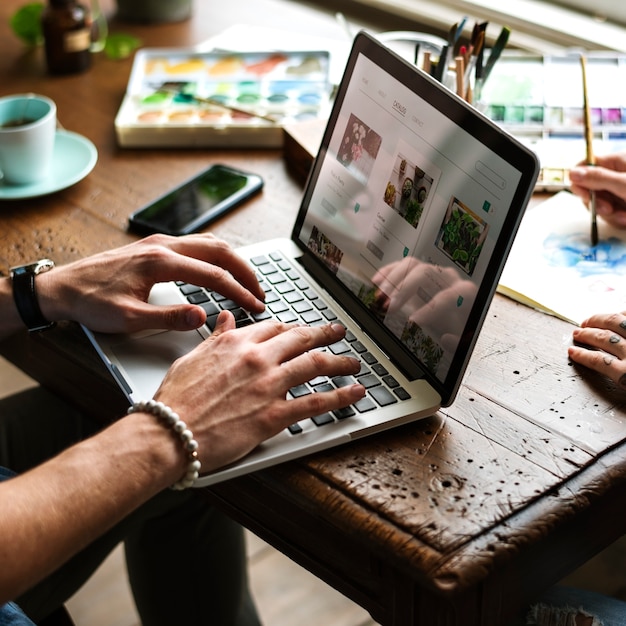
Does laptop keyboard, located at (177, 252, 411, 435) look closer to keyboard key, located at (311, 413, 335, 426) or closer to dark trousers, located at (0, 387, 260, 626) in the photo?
keyboard key, located at (311, 413, 335, 426)

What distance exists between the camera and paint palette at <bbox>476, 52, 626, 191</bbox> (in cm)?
114

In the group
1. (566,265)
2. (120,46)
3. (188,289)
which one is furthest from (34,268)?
(120,46)

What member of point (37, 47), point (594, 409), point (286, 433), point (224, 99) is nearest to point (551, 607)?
point (594, 409)

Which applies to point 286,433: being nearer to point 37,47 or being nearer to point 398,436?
point 398,436

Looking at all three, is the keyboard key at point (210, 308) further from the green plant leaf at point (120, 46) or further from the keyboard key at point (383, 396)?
the green plant leaf at point (120, 46)

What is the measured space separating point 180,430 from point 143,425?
35 mm

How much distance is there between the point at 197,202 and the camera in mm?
1136

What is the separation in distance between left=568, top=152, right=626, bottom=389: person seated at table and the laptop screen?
0.50 ft

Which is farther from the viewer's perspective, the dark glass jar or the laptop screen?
the dark glass jar

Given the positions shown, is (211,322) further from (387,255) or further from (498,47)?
(498,47)

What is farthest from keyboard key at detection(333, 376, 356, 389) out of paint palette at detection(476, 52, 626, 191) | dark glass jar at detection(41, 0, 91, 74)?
dark glass jar at detection(41, 0, 91, 74)

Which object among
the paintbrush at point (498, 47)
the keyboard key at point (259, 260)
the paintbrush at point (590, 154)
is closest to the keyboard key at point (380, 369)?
the keyboard key at point (259, 260)

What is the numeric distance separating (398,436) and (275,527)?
0.49 ft

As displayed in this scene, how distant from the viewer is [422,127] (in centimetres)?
80
